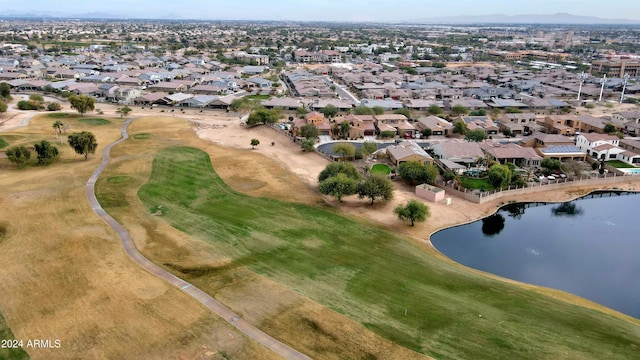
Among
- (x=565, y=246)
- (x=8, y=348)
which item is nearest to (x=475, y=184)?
(x=565, y=246)

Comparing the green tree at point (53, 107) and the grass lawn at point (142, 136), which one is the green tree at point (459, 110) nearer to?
the grass lawn at point (142, 136)

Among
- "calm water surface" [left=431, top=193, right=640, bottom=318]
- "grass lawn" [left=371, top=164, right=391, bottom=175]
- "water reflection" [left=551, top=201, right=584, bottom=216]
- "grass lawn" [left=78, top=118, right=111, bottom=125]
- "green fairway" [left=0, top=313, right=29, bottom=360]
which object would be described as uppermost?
"grass lawn" [left=78, top=118, right=111, bottom=125]

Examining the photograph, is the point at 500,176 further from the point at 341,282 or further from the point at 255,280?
the point at 255,280

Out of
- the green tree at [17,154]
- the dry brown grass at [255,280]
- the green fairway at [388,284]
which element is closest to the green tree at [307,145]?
the dry brown grass at [255,280]

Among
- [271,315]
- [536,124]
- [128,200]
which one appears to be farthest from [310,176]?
[536,124]

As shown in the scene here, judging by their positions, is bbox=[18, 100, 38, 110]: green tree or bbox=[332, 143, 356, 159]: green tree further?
bbox=[18, 100, 38, 110]: green tree

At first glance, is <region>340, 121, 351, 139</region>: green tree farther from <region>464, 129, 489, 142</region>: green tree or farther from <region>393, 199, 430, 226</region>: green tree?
<region>393, 199, 430, 226</region>: green tree

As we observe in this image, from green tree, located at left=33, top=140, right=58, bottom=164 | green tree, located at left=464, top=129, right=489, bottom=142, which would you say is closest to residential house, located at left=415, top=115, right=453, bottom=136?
green tree, located at left=464, top=129, right=489, bottom=142

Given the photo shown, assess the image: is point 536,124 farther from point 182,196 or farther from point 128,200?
point 128,200
